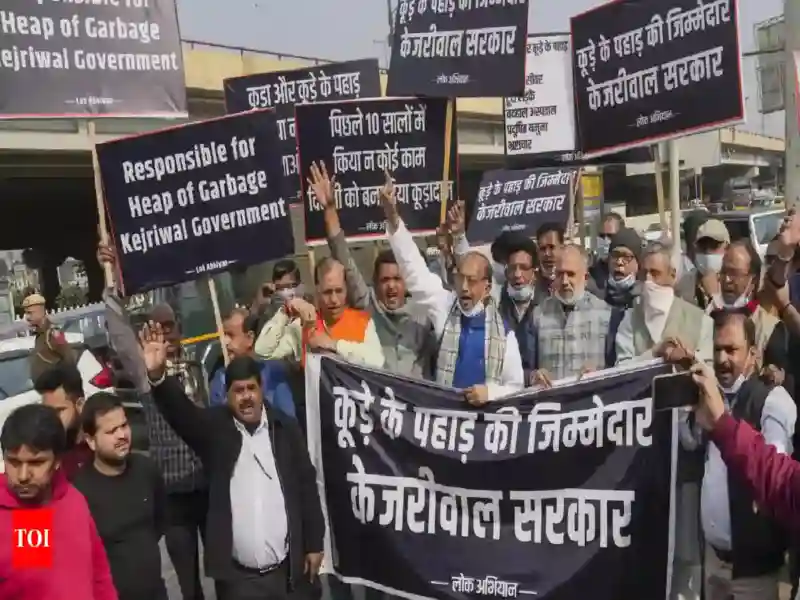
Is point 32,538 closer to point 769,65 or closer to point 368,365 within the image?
point 368,365

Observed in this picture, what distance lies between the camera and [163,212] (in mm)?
5477

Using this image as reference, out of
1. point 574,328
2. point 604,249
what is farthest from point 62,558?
point 604,249

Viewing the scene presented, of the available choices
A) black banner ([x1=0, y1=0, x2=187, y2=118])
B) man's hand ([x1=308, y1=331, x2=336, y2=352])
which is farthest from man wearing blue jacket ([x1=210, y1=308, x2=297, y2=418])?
black banner ([x1=0, y1=0, x2=187, y2=118])

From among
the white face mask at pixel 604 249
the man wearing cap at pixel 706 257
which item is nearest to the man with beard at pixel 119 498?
the man wearing cap at pixel 706 257

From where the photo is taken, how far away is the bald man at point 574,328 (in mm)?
4895

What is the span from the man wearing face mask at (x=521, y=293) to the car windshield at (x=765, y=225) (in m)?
12.7

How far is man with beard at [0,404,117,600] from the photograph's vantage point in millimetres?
3088

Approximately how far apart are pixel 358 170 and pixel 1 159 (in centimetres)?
1519

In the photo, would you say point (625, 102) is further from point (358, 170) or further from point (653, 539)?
point (653, 539)

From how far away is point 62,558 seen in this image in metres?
3.16

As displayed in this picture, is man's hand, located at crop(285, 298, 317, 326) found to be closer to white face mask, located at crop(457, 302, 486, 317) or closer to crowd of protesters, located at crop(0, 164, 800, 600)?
crowd of protesters, located at crop(0, 164, 800, 600)

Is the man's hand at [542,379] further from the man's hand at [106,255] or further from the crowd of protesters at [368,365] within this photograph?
the man's hand at [106,255]

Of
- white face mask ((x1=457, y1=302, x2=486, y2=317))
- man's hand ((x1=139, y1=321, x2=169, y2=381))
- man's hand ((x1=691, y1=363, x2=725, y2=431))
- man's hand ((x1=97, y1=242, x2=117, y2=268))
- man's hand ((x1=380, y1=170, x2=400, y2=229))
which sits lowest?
man's hand ((x1=691, y1=363, x2=725, y2=431))

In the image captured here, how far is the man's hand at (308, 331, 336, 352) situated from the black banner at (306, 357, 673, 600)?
7 cm
